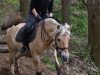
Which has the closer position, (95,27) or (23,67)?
(23,67)

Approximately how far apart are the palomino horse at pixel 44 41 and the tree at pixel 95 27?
3.44 meters

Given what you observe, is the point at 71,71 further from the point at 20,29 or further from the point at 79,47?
the point at 79,47

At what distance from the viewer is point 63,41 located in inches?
289

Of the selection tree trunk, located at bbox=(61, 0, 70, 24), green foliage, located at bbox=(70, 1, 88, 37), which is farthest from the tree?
green foliage, located at bbox=(70, 1, 88, 37)

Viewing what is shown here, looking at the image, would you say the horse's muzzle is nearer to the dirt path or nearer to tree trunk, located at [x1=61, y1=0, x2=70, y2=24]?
the dirt path

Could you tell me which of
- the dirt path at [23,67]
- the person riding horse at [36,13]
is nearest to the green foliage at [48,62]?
the dirt path at [23,67]

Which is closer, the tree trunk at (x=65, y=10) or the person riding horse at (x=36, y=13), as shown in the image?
the person riding horse at (x=36, y=13)

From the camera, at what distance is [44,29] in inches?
322

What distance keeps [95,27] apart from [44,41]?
166 inches

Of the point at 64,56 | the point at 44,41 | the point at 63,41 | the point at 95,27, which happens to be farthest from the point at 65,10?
the point at 64,56

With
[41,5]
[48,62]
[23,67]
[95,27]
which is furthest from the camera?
[95,27]

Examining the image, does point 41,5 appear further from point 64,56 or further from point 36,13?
point 64,56

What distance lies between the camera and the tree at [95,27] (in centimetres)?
1159

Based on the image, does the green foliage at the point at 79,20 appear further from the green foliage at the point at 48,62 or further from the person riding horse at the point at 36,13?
the person riding horse at the point at 36,13
